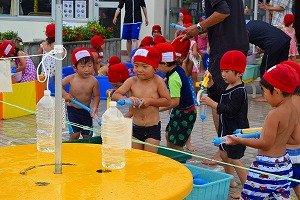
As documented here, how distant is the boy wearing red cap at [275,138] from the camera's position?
4.53 meters

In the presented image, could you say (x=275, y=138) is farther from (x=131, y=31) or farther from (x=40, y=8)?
(x=40, y=8)

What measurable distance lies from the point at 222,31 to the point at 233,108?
1.02 m

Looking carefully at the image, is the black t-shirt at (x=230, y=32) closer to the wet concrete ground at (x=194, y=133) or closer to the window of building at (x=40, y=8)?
the wet concrete ground at (x=194, y=133)

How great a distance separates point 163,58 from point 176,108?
0.63 metres

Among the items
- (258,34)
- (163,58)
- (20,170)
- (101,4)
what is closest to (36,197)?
(20,170)

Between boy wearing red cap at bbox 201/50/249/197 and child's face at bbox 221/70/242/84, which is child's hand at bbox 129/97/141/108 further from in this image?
child's face at bbox 221/70/242/84

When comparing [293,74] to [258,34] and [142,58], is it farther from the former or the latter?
[258,34]

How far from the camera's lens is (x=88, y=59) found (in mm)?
7164

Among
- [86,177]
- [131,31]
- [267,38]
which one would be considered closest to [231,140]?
[86,177]


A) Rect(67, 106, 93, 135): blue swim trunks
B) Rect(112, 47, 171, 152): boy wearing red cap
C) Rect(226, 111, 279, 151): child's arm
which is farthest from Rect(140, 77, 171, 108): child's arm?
Rect(226, 111, 279, 151): child's arm

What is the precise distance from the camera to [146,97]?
6082 mm

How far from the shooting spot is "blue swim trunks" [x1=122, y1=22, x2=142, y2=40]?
1497 cm

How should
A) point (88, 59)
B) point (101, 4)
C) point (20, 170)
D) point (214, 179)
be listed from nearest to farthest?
1. point (20, 170)
2. point (214, 179)
3. point (88, 59)
4. point (101, 4)

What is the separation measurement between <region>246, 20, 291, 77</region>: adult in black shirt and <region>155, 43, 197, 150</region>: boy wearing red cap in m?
3.51
